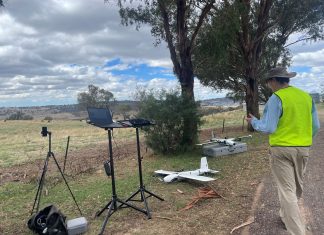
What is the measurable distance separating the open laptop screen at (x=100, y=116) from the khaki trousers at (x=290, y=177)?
2.58 m

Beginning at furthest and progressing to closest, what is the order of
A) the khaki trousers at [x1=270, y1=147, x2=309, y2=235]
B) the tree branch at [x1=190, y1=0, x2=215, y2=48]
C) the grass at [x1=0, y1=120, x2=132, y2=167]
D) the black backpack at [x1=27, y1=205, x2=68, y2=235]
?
1. the grass at [x1=0, y1=120, x2=132, y2=167]
2. the tree branch at [x1=190, y1=0, x2=215, y2=48]
3. the black backpack at [x1=27, y1=205, x2=68, y2=235]
4. the khaki trousers at [x1=270, y1=147, x2=309, y2=235]

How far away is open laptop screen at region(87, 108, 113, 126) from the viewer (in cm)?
655

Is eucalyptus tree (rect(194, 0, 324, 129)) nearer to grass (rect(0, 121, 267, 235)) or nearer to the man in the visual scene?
grass (rect(0, 121, 267, 235))

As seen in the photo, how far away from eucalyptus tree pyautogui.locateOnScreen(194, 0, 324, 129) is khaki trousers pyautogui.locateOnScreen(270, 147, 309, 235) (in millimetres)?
10173

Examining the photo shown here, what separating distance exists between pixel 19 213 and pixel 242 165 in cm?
612

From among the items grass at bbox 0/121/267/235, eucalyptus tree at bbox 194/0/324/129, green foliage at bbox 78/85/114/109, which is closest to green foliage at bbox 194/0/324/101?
eucalyptus tree at bbox 194/0/324/129

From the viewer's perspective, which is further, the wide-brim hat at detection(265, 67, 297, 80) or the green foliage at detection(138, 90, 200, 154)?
the green foliage at detection(138, 90, 200, 154)

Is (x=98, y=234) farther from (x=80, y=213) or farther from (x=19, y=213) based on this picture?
(x=19, y=213)

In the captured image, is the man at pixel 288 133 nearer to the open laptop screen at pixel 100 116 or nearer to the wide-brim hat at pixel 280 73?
the wide-brim hat at pixel 280 73

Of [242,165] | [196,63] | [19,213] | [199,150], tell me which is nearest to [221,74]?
[196,63]

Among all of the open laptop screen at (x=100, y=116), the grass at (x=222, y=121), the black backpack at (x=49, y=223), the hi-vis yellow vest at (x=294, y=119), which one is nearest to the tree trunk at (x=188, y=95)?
the open laptop screen at (x=100, y=116)

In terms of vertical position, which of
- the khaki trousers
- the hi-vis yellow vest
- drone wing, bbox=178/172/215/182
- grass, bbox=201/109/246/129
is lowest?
grass, bbox=201/109/246/129

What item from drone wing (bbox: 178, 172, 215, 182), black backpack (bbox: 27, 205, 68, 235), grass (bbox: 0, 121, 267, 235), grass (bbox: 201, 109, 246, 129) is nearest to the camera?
black backpack (bbox: 27, 205, 68, 235)

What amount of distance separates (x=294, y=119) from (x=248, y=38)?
1762 centimetres
